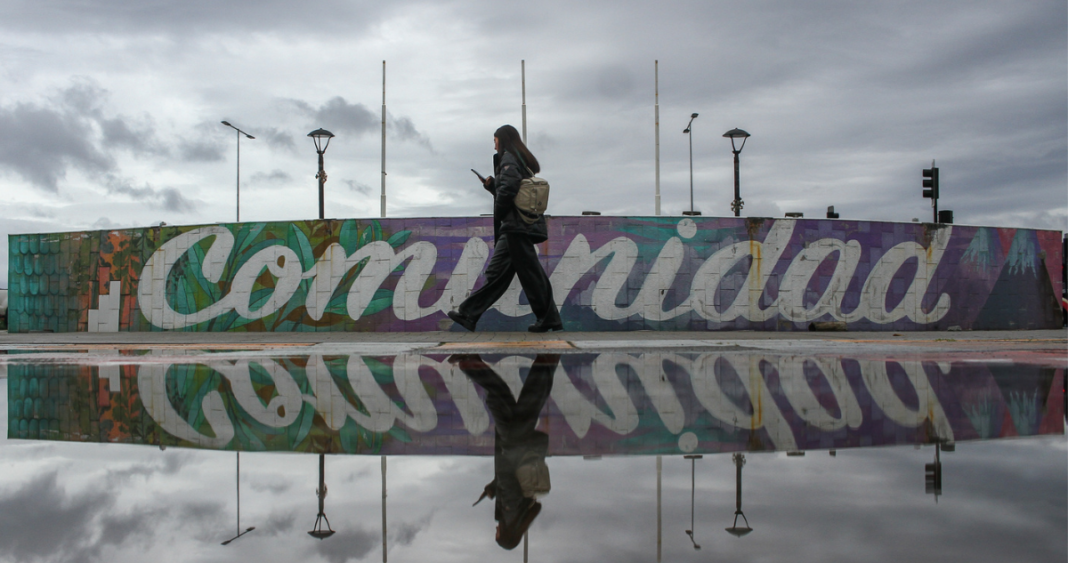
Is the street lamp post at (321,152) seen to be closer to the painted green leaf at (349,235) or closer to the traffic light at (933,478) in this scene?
the painted green leaf at (349,235)

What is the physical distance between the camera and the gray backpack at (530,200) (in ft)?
34.1

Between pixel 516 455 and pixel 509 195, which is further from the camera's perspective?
pixel 509 195

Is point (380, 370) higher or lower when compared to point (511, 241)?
lower

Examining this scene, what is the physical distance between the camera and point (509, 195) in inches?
408

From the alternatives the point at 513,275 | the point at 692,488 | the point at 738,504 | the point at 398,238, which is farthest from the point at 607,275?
the point at 738,504

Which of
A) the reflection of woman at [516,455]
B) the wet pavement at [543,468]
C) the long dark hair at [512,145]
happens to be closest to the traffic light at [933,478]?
the wet pavement at [543,468]

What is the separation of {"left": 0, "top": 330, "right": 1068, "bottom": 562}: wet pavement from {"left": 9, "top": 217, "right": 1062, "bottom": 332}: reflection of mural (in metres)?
10.6

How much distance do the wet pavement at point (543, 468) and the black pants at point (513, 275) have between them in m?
5.63

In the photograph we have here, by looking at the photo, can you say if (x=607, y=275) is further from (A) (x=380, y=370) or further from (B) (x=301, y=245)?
(A) (x=380, y=370)

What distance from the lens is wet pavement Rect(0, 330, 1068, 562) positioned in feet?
5.60

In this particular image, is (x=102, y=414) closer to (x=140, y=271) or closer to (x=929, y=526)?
(x=929, y=526)

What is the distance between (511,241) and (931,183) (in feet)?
49.6

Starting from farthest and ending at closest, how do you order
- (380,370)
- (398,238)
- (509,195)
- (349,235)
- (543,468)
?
(349,235)
(398,238)
(509,195)
(380,370)
(543,468)

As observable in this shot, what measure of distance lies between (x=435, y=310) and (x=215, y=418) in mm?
12123
